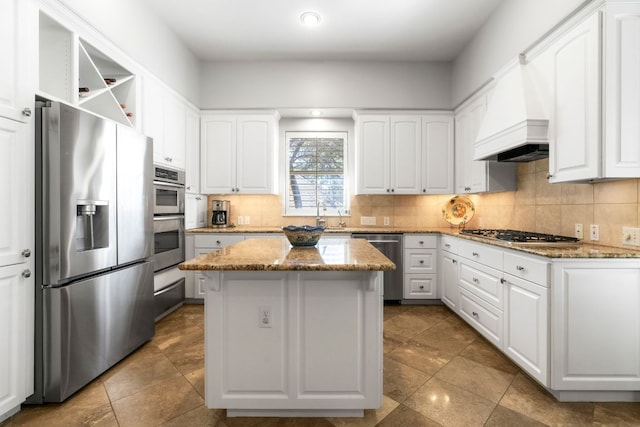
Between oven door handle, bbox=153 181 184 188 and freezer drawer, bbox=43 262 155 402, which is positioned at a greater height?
oven door handle, bbox=153 181 184 188

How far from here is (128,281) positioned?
241 cm

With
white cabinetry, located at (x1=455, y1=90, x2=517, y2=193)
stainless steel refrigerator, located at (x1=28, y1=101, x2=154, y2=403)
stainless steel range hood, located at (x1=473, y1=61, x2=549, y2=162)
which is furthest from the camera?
white cabinetry, located at (x1=455, y1=90, x2=517, y2=193)

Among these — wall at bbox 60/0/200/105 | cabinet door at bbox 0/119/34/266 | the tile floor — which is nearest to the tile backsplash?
the tile floor

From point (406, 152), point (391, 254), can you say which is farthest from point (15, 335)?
point (406, 152)

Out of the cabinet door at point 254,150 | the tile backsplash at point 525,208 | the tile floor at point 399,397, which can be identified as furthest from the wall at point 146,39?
the tile floor at point 399,397

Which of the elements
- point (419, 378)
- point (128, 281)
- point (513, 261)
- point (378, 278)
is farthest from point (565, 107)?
point (128, 281)

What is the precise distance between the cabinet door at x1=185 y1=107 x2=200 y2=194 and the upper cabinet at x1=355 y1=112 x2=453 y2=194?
209cm

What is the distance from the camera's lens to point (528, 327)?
209cm

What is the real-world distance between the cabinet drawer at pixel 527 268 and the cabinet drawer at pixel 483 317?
42 cm

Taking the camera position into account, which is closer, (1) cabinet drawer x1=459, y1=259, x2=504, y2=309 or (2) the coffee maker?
(1) cabinet drawer x1=459, y1=259, x2=504, y2=309

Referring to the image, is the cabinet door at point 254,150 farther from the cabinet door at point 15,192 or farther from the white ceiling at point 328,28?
the cabinet door at point 15,192

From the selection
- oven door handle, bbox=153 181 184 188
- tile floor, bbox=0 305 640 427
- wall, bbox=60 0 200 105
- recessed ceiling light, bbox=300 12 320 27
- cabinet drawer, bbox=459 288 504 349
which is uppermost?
recessed ceiling light, bbox=300 12 320 27

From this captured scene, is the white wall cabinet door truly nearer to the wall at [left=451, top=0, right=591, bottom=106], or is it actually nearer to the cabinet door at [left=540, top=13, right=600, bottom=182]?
the cabinet door at [left=540, top=13, right=600, bottom=182]

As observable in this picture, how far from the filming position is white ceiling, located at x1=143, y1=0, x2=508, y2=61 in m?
2.92
